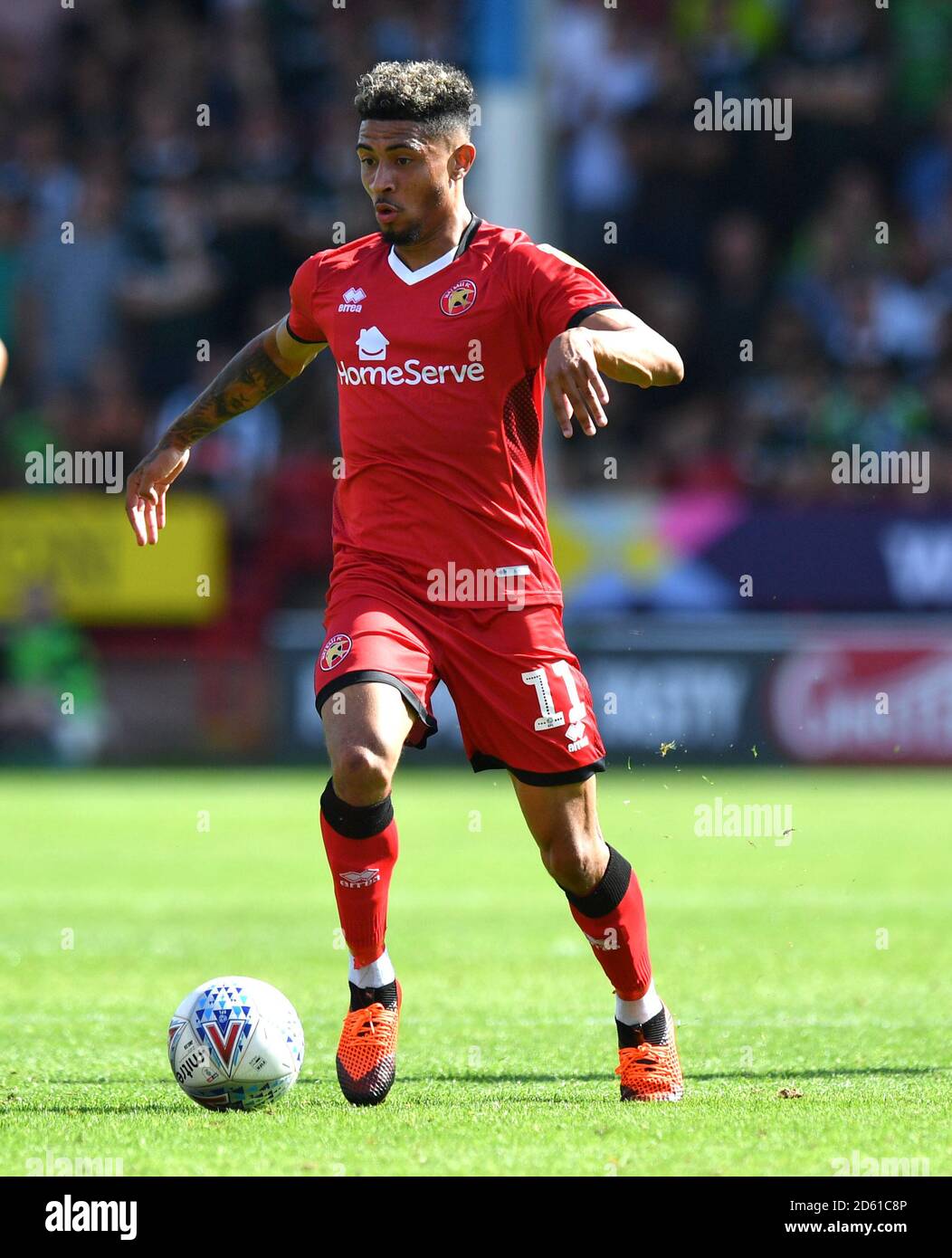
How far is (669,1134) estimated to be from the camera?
4441 millimetres

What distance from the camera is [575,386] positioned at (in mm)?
4312

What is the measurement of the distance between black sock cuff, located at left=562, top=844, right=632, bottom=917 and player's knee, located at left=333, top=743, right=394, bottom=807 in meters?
0.60

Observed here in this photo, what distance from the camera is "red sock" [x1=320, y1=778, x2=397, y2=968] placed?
5098 mm

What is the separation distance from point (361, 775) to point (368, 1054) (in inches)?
28.1

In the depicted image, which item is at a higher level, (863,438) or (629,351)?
(863,438)

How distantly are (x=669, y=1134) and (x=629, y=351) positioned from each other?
5.76 feet

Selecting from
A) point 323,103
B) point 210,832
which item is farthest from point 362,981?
point 323,103

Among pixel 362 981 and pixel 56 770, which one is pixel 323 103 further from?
pixel 362 981
